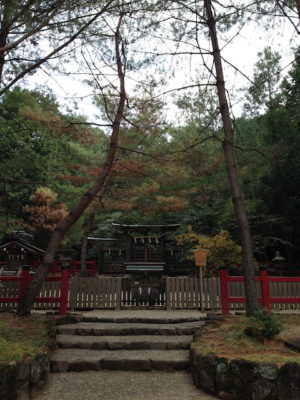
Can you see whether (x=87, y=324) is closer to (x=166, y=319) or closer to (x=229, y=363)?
(x=166, y=319)

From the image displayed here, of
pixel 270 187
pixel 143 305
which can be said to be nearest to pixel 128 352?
pixel 143 305

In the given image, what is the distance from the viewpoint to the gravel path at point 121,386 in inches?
154

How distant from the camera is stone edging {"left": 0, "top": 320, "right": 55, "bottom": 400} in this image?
351 centimetres

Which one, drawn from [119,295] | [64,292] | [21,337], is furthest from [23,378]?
[119,295]

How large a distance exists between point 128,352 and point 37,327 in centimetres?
189

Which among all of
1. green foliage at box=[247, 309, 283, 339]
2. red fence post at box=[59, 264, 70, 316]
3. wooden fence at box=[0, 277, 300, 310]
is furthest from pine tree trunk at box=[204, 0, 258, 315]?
red fence post at box=[59, 264, 70, 316]

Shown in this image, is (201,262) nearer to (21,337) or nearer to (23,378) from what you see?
(21,337)

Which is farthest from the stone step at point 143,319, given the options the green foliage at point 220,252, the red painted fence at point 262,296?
the green foliage at point 220,252

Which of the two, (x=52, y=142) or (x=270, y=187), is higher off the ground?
(x=52, y=142)

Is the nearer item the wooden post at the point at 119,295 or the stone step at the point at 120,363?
the stone step at the point at 120,363

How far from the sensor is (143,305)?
→ 10133 millimetres

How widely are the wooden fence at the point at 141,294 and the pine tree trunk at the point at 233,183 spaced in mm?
2723

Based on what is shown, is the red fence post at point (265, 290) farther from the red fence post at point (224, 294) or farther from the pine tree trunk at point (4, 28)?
the pine tree trunk at point (4, 28)

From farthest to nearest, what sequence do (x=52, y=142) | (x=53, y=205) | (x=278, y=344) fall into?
1. (x=52, y=142)
2. (x=53, y=205)
3. (x=278, y=344)
